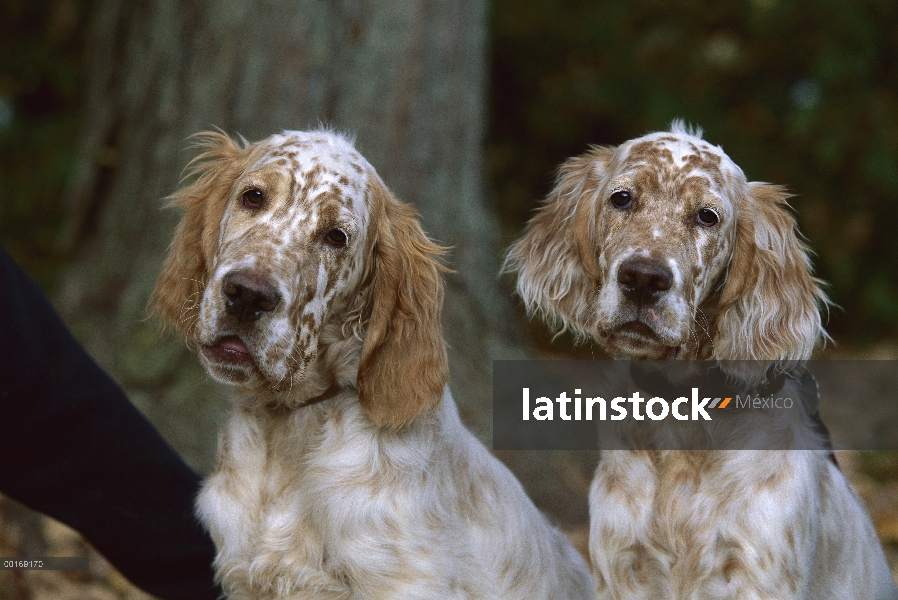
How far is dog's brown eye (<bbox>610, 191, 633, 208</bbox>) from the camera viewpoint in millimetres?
3049

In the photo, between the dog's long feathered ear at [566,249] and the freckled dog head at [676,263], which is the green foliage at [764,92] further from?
the freckled dog head at [676,263]

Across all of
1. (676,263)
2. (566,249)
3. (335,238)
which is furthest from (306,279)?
(676,263)

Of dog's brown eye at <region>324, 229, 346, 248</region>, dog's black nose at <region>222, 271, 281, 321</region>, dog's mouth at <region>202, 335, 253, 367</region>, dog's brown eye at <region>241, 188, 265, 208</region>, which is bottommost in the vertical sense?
dog's mouth at <region>202, 335, 253, 367</region>

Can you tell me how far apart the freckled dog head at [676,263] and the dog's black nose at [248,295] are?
3.20 ft

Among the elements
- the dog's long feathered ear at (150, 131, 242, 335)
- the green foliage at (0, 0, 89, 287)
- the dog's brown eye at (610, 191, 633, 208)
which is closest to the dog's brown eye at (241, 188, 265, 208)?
the dog's long feathered ear at (150, 131, 242, 335)

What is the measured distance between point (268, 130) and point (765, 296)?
8.94 feet

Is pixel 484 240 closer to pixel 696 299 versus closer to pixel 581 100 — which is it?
pixel 696 299

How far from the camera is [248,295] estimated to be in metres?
2.71

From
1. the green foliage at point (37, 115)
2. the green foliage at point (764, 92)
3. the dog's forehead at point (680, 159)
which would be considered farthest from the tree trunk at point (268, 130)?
the green foliage at point (37, 115)

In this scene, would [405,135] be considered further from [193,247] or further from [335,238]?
[335,238]

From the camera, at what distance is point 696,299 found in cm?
298

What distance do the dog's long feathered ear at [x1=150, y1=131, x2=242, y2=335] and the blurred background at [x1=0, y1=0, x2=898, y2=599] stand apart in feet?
2.47

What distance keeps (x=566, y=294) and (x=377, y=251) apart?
640 mm

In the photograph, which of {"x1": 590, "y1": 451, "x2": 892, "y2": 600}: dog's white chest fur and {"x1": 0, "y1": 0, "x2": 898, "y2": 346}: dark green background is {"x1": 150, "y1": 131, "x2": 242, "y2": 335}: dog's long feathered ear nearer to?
{"x1": 590, "y1": 451, "x2": 892, "y2": 600}: dog's white chest fur
